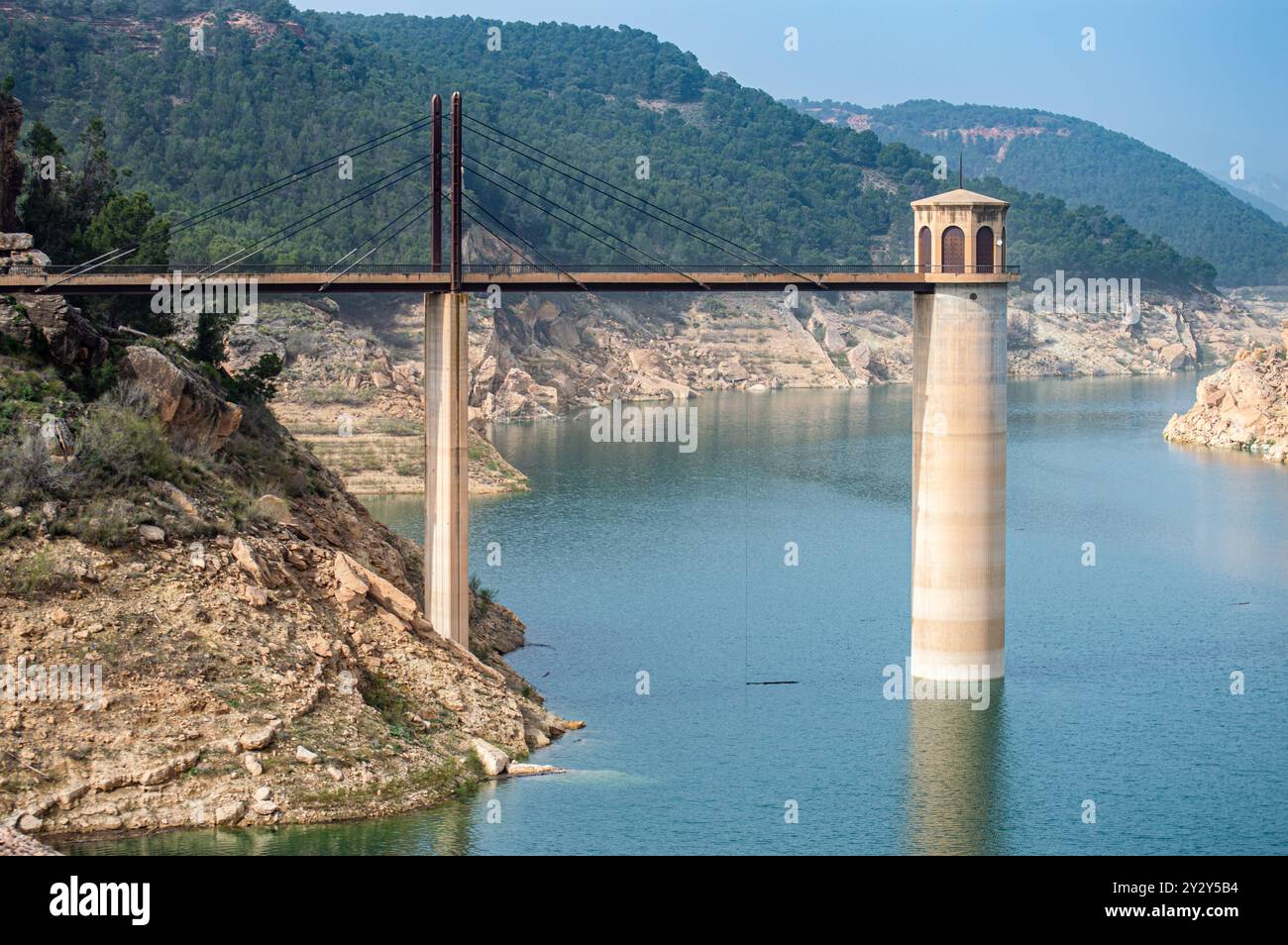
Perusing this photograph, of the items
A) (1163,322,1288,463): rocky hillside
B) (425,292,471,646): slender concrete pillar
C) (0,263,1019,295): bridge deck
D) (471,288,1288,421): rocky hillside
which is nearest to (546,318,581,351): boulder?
(471,288,1288,421): rocky hillside

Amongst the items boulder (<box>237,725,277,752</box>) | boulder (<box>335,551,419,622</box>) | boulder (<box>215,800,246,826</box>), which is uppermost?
boulder (<box>335,551,419,622</box>)

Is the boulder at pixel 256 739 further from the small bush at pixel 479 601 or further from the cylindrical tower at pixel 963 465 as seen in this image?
the cylindrical tower at pixel 963 465

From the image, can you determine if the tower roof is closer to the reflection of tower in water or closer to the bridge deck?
the bridge deck

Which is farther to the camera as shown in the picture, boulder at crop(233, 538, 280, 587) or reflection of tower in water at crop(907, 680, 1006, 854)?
boulder at crop(233, 538, 280, 587)

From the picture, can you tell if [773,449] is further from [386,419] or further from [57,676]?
[57,676]

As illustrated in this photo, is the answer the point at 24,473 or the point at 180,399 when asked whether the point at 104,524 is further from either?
the point at 180,399
